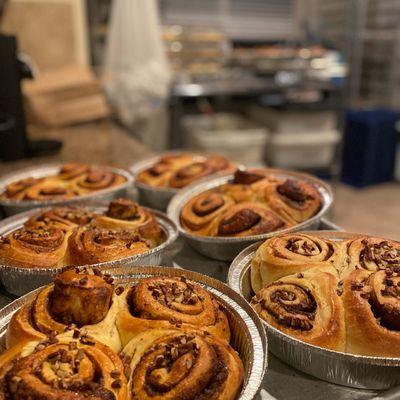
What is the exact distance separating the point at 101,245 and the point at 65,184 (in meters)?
0.72

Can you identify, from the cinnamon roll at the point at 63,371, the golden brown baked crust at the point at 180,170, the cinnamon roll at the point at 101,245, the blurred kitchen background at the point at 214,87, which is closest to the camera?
the cinnamon roll at the point at 63,371

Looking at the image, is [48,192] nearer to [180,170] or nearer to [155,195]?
[155,195]

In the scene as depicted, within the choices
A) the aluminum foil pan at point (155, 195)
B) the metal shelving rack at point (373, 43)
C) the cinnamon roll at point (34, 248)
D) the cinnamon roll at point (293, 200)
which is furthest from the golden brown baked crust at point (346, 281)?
the metal shelving rack at point (373, 43)

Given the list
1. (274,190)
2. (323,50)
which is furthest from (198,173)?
(323,50)

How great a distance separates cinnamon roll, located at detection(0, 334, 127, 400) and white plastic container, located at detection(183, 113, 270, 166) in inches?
153

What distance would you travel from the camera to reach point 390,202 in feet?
19.2

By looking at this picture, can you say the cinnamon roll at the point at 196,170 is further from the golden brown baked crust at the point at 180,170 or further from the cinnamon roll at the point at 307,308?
the cinnamon roll at the point at 307,308

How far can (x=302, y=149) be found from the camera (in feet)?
17.3

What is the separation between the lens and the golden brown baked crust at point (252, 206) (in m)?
1.44

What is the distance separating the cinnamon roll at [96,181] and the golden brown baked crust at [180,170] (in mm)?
122

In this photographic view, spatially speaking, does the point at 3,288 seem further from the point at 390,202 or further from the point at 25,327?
the point at 390,202

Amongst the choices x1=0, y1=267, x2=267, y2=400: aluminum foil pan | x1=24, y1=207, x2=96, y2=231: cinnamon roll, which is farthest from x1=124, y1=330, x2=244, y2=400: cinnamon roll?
x1=24, y1=207, x2=96, y2=231: cinnamon roll

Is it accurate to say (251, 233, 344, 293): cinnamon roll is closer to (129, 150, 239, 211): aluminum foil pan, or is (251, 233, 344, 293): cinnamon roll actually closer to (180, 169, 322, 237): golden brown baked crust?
(180, 169, 322, 237): golden brown baked crust

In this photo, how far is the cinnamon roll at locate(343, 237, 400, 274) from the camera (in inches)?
44.4
